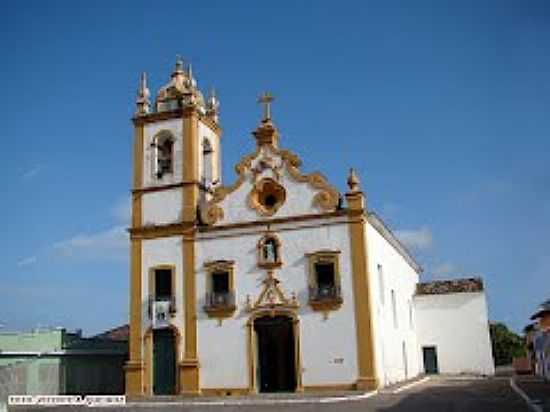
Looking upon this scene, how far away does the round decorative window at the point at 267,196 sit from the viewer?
90.3 ft

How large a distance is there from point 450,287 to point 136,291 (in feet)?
60.4

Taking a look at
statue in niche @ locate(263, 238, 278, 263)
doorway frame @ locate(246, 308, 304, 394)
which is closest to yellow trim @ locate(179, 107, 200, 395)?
doorway frame @ locate(246, 308, 304, 394)

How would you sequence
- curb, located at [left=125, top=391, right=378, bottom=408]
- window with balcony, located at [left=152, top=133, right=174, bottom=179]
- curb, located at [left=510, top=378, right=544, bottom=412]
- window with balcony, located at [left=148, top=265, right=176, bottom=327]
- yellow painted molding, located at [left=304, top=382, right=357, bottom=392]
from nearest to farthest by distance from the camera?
curb, located at [left=510, top=378, right=544, bottom=412] → curb, located at [left=125, top=391, right=378, bottom=408] → yellow painted molding, located at [left=304, top=382, right=357, bottom=392] → window with balcony, located at [left=148, top=265, right=176, bottom=327] → window with balcony, located at [left=152, top=133, right=174, bottom=179]

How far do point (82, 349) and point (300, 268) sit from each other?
11.3m

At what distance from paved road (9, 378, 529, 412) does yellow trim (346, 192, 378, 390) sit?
37.3 inches

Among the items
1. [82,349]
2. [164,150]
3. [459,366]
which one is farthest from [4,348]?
[459,366]

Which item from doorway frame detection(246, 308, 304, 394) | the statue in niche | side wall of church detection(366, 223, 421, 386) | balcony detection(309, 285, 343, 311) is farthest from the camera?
the statue in niche

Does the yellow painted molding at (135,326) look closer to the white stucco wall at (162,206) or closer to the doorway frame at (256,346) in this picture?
the white stucco wall at (162,206)

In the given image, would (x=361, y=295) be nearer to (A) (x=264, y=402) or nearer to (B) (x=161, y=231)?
(A) (x=264, y=402)

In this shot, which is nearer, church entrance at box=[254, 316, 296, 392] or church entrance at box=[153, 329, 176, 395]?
church entrance at box=[254, 316, 296, 392]

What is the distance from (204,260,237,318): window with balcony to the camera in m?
27.0

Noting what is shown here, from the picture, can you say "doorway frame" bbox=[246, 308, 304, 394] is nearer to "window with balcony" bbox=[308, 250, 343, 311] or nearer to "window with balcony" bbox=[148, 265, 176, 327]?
"window with balcony" bbox=[308, 250, 343, 311]

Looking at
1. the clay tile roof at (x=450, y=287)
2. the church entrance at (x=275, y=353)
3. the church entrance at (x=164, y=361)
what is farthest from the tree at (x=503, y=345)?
the church entrance at (x=164, y=361)

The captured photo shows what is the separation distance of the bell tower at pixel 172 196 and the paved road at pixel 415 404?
4565 mm
